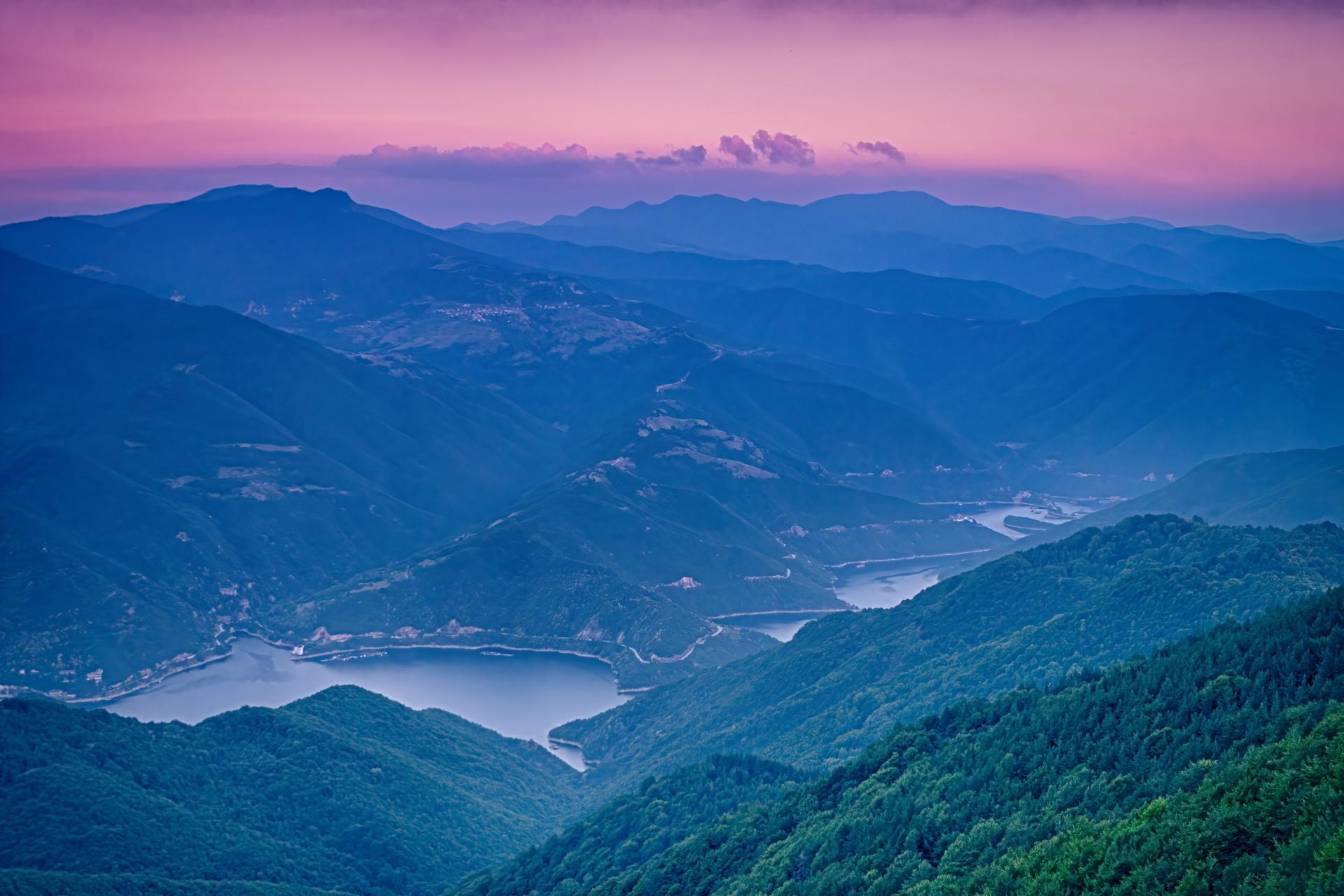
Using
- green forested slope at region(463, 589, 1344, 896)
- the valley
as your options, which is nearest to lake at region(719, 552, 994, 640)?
the valley

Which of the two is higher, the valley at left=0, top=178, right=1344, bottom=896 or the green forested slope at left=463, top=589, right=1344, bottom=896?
the green forested slope at left=463, top=589, right=1344, bottom=896

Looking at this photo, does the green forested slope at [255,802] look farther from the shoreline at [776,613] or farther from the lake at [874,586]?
the shoreline at [776,613]

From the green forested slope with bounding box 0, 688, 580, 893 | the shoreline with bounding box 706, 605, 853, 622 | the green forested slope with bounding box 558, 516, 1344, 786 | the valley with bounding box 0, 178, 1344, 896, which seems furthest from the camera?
the shoreline with bounding box 706, 605, 853, 622

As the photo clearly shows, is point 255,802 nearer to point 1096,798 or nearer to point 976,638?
point 976,638

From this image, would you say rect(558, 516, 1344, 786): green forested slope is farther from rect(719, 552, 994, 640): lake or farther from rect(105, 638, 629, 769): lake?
rect(719, 552, 994, 640): lake

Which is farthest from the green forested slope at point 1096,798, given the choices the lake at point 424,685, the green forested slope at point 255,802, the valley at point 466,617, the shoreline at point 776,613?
the shoreline at point 776,613

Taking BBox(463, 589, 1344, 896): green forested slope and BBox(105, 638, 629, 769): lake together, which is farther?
BBox(105, 638, 629, 769): lake

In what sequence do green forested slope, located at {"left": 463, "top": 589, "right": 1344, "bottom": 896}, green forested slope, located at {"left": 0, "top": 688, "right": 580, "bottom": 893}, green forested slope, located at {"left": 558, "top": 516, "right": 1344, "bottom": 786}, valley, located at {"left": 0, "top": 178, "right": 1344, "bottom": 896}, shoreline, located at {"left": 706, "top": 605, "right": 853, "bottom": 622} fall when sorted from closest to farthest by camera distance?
green forested slope, located at {"left": 463, "top": 589, "right": 1344, "bottom": 896} < green forested slope, located at {"left": 0, "top": 688, "right": 580, "bottom": 893} < valley, located at {"left": 0, "top": 178, "right": 1344, "bottom": 896} < green forested slope, located at {"left": 558, "top": 516, "right": 1344, "bottom": 786} < shoreline, located at {"left": 706, "top": 605, "right": 853, "bottom": 622}
